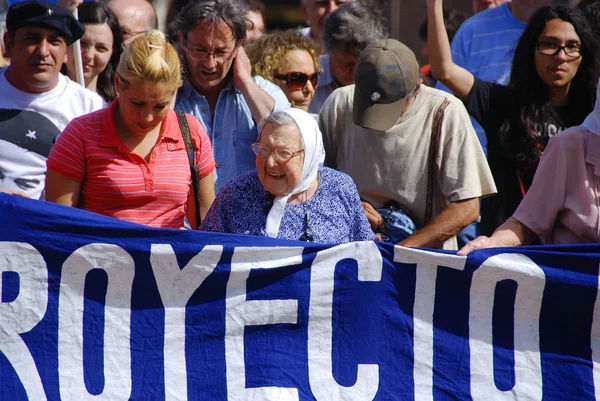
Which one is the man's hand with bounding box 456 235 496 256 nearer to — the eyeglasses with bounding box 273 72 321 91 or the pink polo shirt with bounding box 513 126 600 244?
the pink polo shirt with bounding box 513 126 600 244

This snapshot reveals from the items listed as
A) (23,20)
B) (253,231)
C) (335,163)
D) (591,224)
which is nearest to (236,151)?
(335,163)

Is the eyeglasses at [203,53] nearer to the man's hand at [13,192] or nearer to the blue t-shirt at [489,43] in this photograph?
the man's hand at [13,192]

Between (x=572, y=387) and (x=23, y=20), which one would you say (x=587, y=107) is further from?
(x=23, y=20)

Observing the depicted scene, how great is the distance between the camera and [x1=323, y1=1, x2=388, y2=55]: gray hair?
571cm

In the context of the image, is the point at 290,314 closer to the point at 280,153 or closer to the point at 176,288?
the point at 176,288

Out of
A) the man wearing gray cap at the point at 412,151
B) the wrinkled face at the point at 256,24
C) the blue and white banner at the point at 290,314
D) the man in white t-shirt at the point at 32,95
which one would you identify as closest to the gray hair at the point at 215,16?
the man in white t-shirt at the point at 32,95

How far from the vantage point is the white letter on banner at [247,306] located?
406 cm

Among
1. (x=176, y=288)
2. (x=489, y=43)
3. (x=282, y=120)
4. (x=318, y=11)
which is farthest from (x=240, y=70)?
(x=318, y=11)

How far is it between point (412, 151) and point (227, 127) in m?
0.92

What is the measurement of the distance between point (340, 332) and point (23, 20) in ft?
6.64

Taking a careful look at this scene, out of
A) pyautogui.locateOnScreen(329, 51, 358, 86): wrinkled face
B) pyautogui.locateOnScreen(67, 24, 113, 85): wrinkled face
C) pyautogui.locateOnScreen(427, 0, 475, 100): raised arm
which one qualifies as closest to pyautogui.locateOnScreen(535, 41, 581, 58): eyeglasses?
pyautogui.locateOnScreen(427, 0, 475, 100): raised arm

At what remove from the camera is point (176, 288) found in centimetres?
Answer: 407

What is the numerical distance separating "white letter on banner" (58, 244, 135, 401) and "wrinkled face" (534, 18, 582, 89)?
2.30 m

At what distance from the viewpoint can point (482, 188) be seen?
15.5 ft
